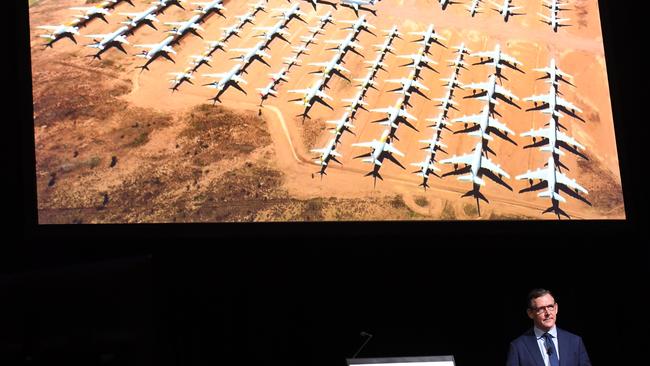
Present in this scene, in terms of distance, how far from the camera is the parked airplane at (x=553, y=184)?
333 cm

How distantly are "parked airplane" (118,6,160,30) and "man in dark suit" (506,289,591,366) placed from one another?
74.2 inches

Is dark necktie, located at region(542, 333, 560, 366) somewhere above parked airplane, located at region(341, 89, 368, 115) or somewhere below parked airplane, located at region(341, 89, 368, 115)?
below

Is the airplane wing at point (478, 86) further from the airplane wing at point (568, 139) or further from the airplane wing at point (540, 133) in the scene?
the airplane wing at point (568, 139)

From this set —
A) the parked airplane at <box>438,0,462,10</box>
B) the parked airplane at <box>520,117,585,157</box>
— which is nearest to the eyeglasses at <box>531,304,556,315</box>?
the parked airplane at <box>520,117,585,157</box>

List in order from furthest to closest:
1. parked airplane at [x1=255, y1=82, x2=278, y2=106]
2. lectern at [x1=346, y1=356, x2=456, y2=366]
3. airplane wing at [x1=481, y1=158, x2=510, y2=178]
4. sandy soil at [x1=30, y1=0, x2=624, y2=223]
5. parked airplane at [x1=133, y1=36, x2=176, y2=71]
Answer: airplane wing at [x1=481, y1=158, x2=510, y2=178], parked airplane at [x1=255, y1=82, x2=278, y2=106], parked airplane at [x1=133, y1=36, x2=176, y2=71], sandy soil at [x1=30, y1=0, x2=624, y2=223], lectern at [x1=346, y1=356, x2=456, y2=366]

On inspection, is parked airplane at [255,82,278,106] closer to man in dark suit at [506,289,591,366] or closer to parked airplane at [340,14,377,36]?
parked airplane at [340,14,377,36]

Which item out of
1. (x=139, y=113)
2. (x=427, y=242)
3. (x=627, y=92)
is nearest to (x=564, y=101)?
(x=627, y=92)

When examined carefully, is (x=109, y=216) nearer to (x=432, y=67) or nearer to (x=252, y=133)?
(x=252, y=133)

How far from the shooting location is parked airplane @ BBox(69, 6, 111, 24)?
3.06 m

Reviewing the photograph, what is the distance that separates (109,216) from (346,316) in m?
1.03

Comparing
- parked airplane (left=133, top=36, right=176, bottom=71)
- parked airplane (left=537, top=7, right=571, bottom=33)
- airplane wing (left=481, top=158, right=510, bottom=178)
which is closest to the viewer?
parked airplane (left=133, top=36, right=176, bottom=71)

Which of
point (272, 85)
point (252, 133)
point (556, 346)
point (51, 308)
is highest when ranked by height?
point (272, 85)

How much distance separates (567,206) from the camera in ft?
11.0

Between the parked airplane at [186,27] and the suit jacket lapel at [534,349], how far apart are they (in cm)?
181
